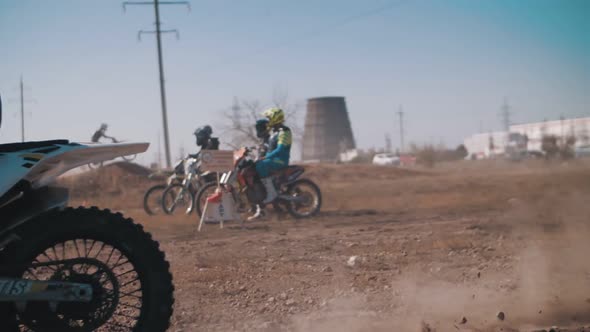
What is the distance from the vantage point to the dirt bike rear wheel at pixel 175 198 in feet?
38.2

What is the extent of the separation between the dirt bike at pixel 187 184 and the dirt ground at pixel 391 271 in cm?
105

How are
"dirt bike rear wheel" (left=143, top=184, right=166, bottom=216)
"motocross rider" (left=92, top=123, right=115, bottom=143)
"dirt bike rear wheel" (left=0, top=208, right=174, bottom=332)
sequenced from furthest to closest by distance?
"motocross rider" (left=92, top=123, right=115, bottom=143) → "dirt bike rear wheel" (left=143, top=184, right=166, bottom=216) → "dirt bike rear wheel" (left=0, top=208, right=174, bottom=332)

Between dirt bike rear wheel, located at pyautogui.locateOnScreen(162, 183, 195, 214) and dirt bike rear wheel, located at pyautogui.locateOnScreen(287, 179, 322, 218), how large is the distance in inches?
79.1

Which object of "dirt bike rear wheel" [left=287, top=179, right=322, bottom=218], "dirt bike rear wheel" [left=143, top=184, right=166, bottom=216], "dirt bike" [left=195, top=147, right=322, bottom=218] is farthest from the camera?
"dirt bike rear wheel" [left=143, top=184, right=166, bottom=216]

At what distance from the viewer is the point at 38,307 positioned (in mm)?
3064

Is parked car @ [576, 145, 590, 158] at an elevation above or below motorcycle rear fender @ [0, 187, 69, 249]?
below

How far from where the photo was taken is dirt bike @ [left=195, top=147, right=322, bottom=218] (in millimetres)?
10578

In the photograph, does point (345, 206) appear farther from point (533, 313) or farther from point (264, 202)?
point (533, 313)

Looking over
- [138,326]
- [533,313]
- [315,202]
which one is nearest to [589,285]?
[533,313]

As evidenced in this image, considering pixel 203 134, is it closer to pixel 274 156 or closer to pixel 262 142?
pixel 262 142

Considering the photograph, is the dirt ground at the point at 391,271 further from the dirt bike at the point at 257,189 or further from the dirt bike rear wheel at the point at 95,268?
the dirt bike rear wheel at the point at 95,268

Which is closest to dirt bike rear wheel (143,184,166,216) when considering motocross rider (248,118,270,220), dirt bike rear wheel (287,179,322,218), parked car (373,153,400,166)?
motocross rider (248,118,270,220)

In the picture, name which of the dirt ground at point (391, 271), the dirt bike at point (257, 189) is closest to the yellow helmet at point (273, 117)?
the dirt bike at point (257, 189)

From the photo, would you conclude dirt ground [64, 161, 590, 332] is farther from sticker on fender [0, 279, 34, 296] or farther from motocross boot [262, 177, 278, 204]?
sticker on fender [0, 279, 34, 296]
